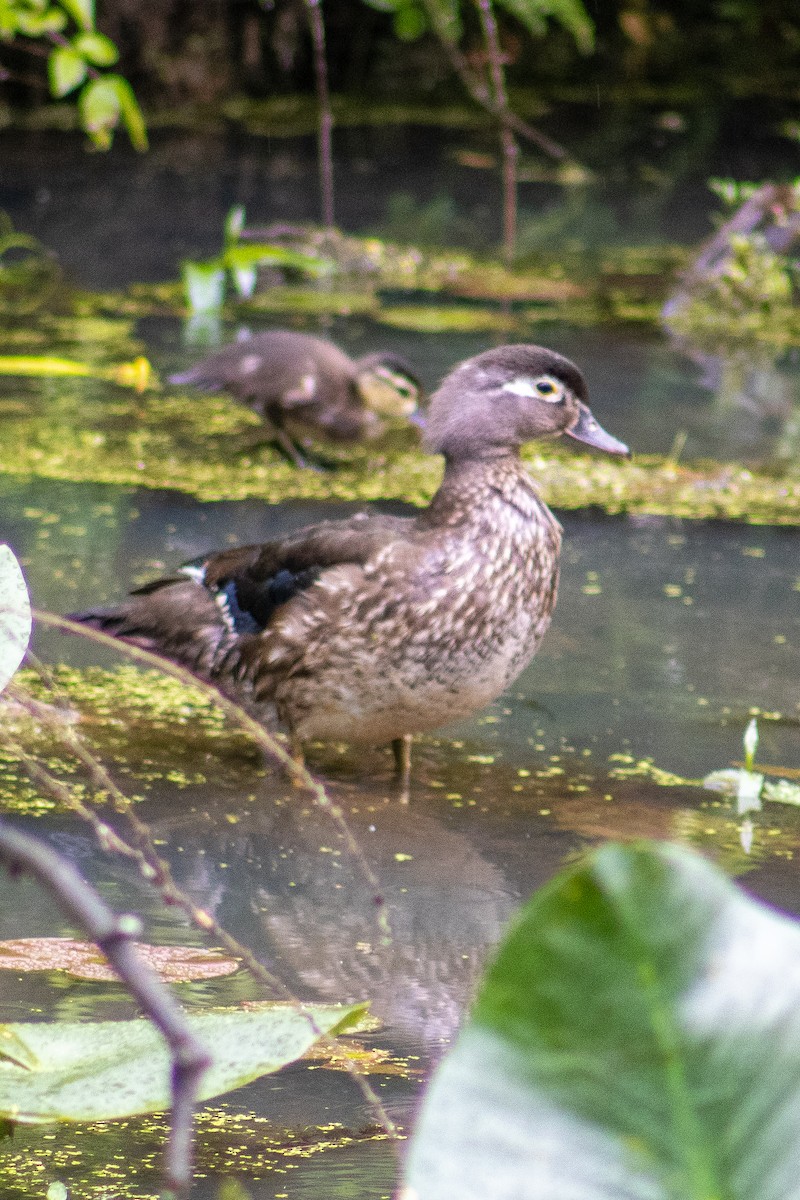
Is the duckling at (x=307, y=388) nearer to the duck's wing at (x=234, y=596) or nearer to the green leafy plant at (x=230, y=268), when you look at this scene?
the green leafy plant at (x=230, y=268)

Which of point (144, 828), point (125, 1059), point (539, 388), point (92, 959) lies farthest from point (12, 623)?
point (539, 388)

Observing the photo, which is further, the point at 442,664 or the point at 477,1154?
the point at 442,664

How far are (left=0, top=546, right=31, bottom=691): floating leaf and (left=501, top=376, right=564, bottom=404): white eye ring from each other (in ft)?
6.12

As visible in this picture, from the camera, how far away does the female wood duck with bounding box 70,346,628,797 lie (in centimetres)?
278

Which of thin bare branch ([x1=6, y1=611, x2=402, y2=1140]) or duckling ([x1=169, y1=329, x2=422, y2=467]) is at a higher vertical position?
thin bare branch ([x1=6, y1=611, x2=402, y2=1140])

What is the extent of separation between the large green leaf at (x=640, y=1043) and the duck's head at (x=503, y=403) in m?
2.34

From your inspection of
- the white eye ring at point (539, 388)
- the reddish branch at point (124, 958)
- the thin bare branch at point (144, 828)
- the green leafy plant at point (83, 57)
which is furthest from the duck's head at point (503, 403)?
the reddish branch at point (124, 958)

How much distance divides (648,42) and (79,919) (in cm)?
1218

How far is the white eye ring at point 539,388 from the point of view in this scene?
10.1ft

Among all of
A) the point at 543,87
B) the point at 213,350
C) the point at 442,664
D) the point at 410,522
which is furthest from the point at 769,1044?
the point at 543,87

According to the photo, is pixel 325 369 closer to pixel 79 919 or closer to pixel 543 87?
pixel 79 919

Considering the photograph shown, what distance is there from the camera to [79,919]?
74 cm

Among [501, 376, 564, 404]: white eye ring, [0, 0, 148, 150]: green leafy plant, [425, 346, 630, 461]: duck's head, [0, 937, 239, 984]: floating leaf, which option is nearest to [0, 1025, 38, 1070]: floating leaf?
[0, 937, 239, 984]: floating leaf

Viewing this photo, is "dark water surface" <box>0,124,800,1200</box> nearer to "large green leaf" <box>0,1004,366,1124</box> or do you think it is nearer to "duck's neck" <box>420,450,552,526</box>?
"large green leaf" <box>0,1004,366,1124</box>
